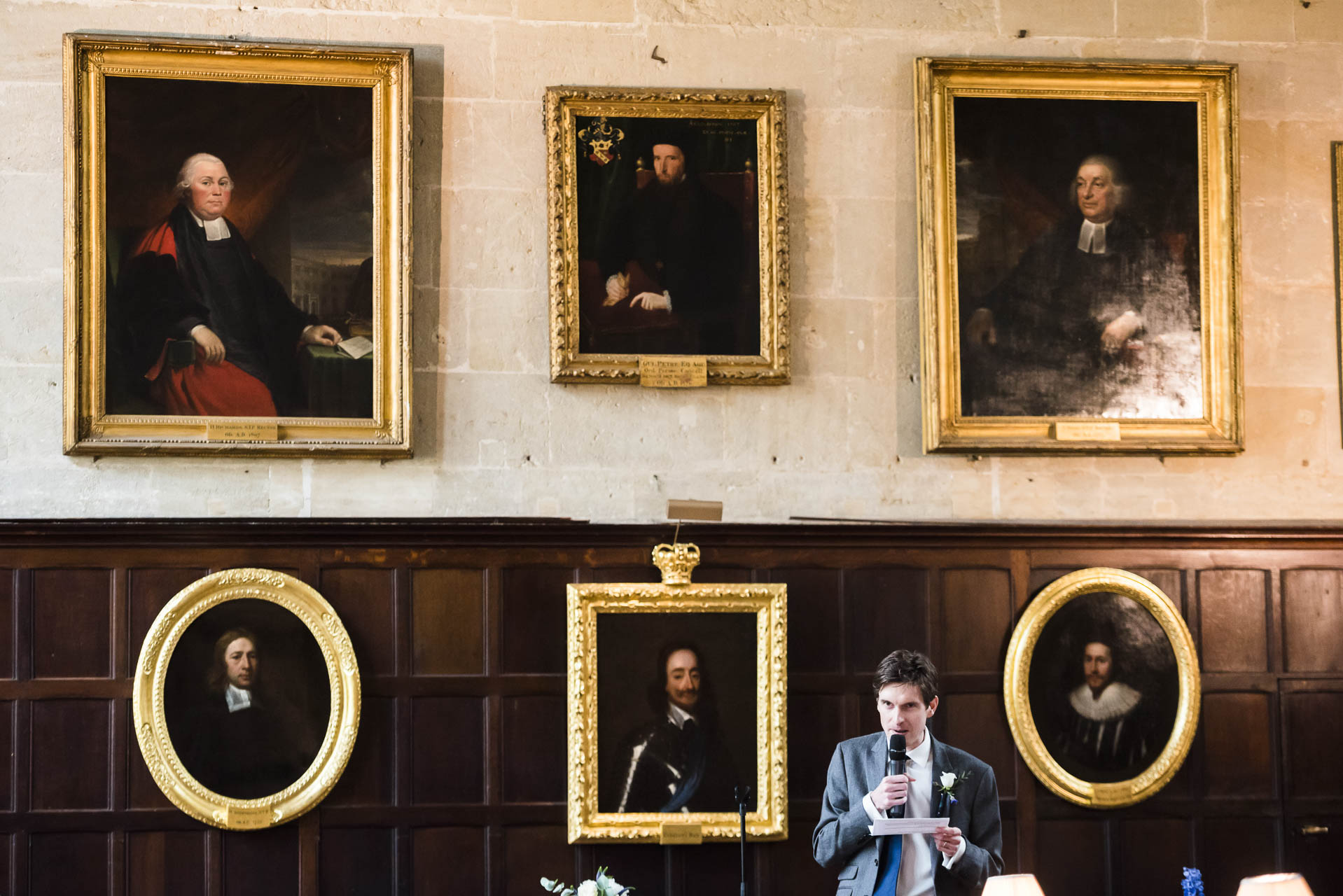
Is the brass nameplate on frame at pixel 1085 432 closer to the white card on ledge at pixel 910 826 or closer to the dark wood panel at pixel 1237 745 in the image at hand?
the dark wood panel at pixel 1237 745

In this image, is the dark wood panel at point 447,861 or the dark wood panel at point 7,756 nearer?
the dark wood panel at point 7,756

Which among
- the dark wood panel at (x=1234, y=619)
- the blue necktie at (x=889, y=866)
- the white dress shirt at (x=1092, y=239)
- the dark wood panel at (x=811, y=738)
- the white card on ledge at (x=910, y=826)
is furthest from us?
the white dress shirt at (x=1092, y=239)

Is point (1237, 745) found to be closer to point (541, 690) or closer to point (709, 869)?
point (709, 869)

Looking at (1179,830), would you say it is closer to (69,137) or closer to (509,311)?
(509,311)

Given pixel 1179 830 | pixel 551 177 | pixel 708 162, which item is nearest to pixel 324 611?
pixel 551 177

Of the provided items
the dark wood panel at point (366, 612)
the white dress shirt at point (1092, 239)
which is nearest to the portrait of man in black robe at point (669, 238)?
the dark wood panel at point (366, 612)

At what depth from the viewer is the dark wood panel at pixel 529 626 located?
20.1 feet

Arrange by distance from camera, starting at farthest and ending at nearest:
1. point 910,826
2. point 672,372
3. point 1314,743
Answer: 1. point 1314,743
2. point 672,372
3. point 910,826

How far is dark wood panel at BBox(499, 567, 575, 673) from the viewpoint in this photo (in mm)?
6113

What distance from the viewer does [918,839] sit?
452 centimetres

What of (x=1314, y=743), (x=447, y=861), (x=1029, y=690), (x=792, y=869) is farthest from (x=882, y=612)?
(x=447, y=861)

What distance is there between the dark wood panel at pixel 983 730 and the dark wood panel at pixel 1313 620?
1.55m

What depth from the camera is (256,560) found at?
19.8 feet

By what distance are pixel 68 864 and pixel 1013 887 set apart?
14.9 feet
